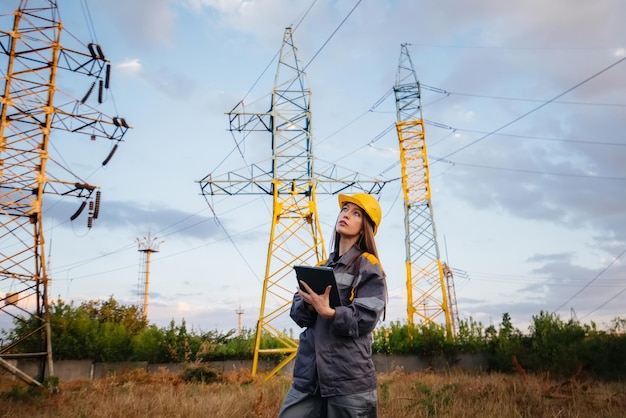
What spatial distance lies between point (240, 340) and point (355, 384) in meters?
18.8

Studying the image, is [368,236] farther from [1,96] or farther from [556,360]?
[1,96]

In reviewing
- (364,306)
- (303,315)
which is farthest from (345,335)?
(303,315)

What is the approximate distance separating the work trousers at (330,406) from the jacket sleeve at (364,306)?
35 centimetres

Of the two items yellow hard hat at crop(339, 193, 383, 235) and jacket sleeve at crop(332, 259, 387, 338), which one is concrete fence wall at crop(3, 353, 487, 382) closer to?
yellow hard hat at crop(339, 193, 383, 235)

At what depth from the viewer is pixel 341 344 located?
2660 millimetres

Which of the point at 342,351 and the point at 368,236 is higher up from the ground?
the point at 368,236

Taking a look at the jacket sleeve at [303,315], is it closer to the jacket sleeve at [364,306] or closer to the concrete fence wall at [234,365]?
the jacket sleeve at [364,306]

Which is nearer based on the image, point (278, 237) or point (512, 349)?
point (278, 237)

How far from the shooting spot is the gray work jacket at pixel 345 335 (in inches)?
102

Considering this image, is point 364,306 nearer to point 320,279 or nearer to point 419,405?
point 320,279

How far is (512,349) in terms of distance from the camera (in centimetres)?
1566

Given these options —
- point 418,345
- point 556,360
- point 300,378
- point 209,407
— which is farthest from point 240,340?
point 300,378

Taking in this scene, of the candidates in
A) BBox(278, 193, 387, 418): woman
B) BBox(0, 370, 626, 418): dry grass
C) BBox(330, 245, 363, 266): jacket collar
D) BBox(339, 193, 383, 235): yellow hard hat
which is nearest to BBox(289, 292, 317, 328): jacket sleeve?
BBox(278, 193, 387, 418): woman

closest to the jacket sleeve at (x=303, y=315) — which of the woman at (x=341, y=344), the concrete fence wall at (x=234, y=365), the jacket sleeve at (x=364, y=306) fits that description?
the woman at (x=341, y=344)
